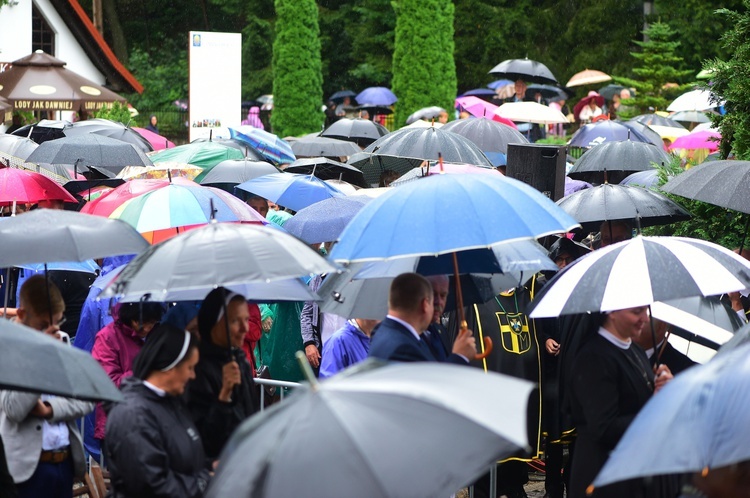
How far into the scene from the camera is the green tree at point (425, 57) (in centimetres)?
3155

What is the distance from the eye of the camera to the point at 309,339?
8.67m

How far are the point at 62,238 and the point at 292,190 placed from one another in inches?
194

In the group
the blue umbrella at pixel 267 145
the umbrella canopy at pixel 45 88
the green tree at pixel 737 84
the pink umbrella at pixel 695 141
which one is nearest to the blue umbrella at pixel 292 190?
the green tree at pixel 737 84

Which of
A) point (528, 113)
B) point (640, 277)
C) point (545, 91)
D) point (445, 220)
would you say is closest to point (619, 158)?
point (528, 113)

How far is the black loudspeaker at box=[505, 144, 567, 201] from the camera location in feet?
34.4

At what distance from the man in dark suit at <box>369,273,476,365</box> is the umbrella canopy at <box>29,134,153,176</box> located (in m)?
6.71

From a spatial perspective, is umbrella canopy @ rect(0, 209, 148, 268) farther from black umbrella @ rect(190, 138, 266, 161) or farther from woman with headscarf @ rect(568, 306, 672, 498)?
black umbrella @ rect(190, 138, 266, 161)

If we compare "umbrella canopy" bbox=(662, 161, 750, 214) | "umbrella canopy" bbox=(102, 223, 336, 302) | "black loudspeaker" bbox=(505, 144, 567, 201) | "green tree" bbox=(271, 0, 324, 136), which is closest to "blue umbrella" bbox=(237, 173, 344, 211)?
"black loudspeaker" bbox=(505, 144, 567, 201)

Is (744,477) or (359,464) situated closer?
(359,464)

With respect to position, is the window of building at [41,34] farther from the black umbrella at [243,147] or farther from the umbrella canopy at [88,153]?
the umbrella canopy at [88,153]

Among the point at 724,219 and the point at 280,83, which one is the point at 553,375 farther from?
the point at 280,83

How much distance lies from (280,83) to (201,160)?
20.8m

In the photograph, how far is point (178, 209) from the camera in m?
7.91

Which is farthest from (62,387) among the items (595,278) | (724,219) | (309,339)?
(724,219)
